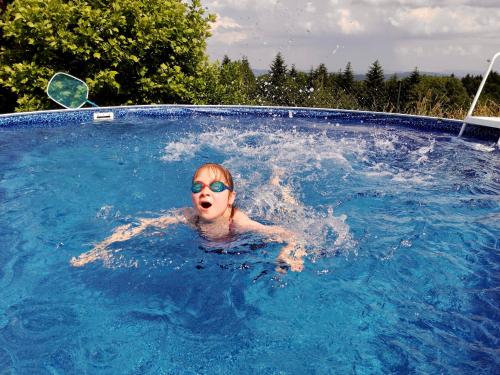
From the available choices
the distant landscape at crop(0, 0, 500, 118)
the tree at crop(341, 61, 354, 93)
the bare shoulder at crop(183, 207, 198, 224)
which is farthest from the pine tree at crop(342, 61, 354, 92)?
the bare shoulder at crop(183, 207, 198, 224)

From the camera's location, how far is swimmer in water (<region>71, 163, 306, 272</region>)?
3.30 m

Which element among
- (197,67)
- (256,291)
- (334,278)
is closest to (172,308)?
(256,291)

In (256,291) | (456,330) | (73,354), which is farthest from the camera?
(256,291)

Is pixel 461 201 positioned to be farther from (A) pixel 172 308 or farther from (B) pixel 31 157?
(B) pixel 31 157

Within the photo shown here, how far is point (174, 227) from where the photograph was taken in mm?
3984

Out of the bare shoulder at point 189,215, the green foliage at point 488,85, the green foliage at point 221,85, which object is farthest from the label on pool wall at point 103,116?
the green foliage at point 488,85

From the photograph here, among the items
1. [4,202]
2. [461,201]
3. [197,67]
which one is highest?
[197,67]

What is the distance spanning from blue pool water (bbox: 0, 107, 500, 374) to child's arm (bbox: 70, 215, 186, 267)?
0.25 ft

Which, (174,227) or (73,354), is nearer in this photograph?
(73,354)

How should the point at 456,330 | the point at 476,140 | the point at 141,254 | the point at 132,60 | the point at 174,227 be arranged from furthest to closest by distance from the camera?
the point at 132,60 → the point at 476,140 → the point at 174,227 → the point at 141,254 → the point at 456,330

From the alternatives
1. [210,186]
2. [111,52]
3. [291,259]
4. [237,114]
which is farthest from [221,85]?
[291,259]

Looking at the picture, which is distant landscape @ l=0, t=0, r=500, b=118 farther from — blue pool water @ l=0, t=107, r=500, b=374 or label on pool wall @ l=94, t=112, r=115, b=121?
blue pool water @ l=0, t=107, r=500, b=374

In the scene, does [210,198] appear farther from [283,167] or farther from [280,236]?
[283,167]

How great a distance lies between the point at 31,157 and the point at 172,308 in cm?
449
